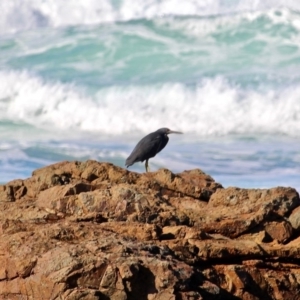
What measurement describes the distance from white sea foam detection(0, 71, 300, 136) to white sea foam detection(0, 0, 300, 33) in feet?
20.0

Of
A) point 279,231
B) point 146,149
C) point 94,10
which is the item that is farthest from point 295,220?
point 94,10

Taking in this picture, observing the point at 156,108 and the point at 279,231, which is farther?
the point at 156,108

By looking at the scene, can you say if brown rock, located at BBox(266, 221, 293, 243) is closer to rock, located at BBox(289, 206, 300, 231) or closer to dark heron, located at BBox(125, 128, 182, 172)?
rock, located at BBox(289, 206, 300, 231)

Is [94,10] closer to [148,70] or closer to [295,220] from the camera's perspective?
[148,70]

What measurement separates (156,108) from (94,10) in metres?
9.04

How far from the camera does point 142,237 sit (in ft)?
23.2

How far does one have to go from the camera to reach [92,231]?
6.79 m

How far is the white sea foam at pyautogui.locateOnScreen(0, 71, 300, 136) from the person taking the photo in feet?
68.3

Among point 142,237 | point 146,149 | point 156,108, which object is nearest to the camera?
point 142,237

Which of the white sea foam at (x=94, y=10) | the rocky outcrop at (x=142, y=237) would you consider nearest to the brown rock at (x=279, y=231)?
the rocky outcrop at (x=142, y=237)

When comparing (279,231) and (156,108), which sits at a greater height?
(156,108)

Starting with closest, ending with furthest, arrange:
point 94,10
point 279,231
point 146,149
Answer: point 279,231, point 146,149, point 94,10

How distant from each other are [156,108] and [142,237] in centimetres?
1515

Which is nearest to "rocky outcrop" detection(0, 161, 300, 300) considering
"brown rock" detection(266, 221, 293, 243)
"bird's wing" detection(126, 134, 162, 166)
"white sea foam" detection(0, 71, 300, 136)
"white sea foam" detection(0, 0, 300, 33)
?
"brown rock" detection(266, 221, 293, 243)
